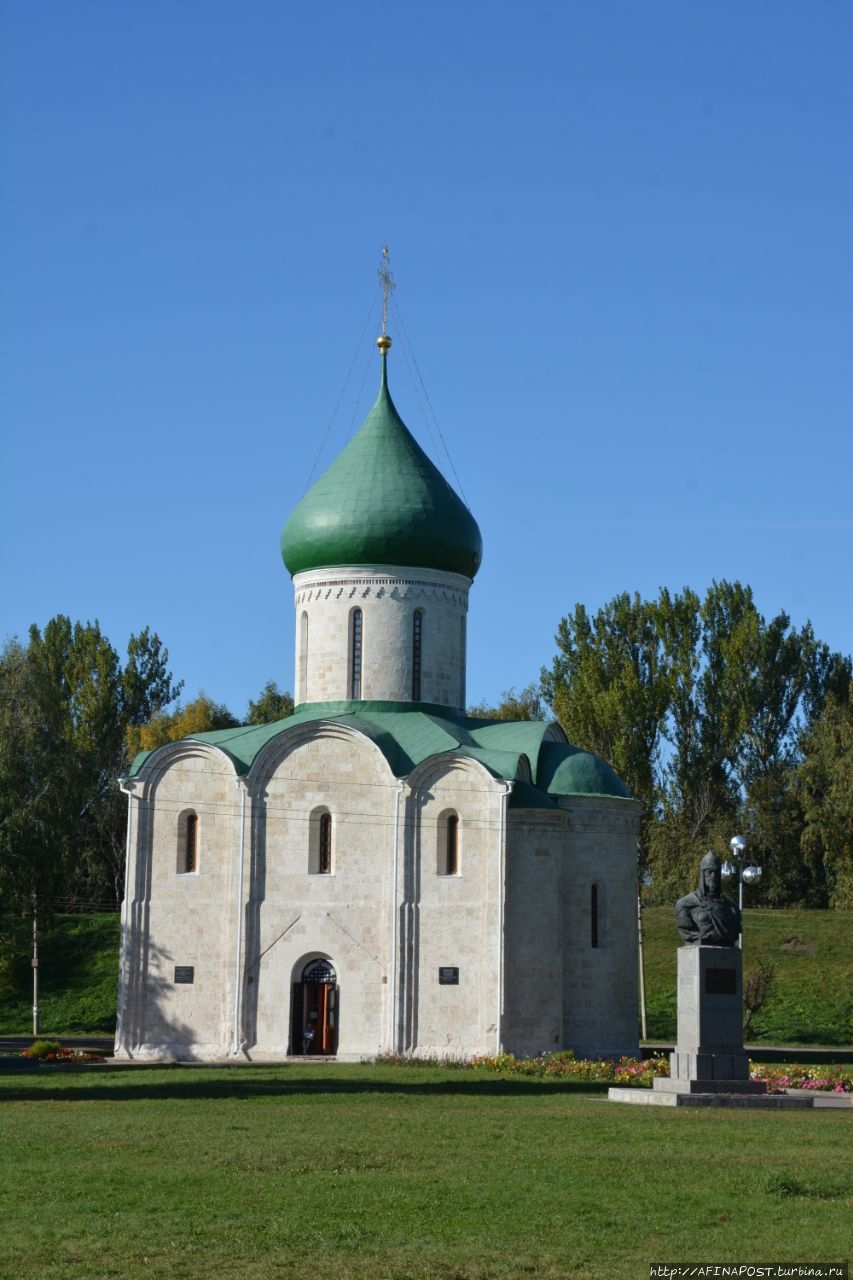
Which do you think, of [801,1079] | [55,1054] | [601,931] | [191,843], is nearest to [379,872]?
[191,843]

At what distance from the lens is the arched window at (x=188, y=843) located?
30719 millimetres

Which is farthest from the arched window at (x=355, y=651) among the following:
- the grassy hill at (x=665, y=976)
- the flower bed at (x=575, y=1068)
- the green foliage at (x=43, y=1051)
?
the grassy hill at (x=665, y=976)

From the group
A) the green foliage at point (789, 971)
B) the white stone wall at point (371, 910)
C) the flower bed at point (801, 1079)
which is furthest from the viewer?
the green foliage at point (789, 971)

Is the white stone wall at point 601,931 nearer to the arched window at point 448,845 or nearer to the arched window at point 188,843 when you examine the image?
the arched window at point 448,845

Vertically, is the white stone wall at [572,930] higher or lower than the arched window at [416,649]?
lower

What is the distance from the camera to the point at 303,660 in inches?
1299

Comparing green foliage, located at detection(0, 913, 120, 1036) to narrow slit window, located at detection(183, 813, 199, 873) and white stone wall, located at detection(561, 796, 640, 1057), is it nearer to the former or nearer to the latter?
narrow slit window, located at detection(183, 813, 199, 873)

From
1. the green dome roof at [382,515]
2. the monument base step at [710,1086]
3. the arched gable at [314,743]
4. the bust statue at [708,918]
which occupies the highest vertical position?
the green dome roof at [382,515]

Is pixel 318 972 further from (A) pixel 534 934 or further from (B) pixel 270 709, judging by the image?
(B) pixel 270 709

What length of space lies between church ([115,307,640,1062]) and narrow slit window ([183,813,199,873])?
40 mm

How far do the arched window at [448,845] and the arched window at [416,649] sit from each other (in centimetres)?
337

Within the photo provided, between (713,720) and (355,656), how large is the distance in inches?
648

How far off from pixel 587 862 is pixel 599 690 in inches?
636

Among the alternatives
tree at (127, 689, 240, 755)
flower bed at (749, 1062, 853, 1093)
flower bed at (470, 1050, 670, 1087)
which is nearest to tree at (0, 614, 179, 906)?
tree at (127, 689, 240, 755)
